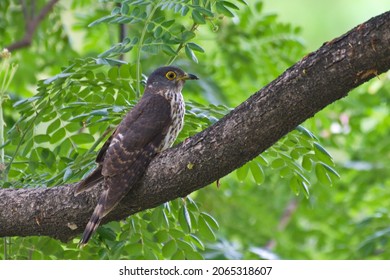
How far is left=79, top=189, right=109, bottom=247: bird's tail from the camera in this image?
3.58 m

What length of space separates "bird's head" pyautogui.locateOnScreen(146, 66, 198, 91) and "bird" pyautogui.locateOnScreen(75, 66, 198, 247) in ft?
0.26

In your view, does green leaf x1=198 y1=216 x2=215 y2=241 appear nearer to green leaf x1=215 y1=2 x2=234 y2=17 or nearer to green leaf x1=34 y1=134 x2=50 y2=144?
green leaf x1=34 y1=134 x2=50 y2=144

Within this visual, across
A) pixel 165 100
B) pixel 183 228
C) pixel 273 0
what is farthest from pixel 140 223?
pixel 273 0

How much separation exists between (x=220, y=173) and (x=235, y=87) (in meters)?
3.27

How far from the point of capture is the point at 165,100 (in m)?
4.13

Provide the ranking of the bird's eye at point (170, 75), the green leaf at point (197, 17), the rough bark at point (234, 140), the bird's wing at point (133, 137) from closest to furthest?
the rough bark at point (234, 140) → the bird's wing at point (133, 137) → the green leaf at point (197, 17) → the bird's eye at point (170, 75)

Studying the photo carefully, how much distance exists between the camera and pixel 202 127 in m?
4.14

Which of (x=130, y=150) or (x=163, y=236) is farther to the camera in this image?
(x=163, y=236)

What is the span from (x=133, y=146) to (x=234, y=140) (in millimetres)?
662

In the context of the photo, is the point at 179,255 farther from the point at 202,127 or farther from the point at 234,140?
the point at 234,140

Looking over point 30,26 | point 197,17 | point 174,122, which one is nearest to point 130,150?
point 174,122

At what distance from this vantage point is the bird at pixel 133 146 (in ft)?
11.8

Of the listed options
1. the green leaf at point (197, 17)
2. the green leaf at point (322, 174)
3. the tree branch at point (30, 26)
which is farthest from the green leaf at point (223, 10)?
the tree branch at point (30, 26)

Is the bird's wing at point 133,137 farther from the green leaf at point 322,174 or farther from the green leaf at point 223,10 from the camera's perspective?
the green leaf at point 322,174
